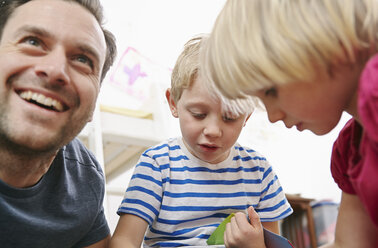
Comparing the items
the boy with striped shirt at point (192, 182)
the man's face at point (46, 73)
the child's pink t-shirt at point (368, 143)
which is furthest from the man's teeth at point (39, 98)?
the child's pink t-shirt at point (368, 143)

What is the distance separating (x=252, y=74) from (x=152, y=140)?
1.04 metres

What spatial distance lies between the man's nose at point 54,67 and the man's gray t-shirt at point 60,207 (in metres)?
0.23

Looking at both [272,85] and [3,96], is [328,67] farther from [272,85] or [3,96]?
[3,96]

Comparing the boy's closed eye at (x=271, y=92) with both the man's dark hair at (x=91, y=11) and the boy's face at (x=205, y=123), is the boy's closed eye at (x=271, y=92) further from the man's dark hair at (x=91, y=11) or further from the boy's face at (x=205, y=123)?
the man's dark hair at (x=91, y=11)

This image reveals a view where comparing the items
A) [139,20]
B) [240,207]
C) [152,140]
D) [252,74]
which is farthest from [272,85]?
[139,20]

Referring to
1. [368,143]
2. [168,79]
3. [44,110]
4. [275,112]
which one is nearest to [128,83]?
[168,79]

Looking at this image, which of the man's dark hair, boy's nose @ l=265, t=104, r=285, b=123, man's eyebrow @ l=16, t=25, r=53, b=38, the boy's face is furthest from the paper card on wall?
boy's nose @ l=265, t=104, r=285, b=123

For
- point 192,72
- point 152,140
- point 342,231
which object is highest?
point 192,72

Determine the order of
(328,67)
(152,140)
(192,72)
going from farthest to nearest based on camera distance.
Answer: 1. (152,140)
2. (192,72)
3. (328,67)

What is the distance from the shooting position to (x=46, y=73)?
76 cm

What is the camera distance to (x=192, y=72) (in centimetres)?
98

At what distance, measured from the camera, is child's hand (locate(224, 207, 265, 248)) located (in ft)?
2.72

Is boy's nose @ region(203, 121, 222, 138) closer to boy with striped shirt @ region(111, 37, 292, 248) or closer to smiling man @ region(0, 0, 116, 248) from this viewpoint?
boy with striped shirt @ region(111, 37, 292, 248)

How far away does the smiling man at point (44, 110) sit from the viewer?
761mm
